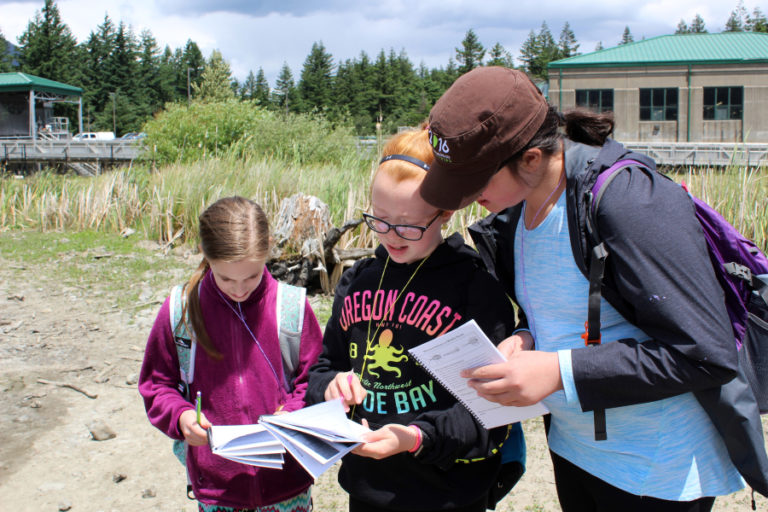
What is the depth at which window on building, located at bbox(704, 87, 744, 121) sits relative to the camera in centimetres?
3434

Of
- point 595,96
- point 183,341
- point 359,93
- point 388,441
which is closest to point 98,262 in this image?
point 183,341

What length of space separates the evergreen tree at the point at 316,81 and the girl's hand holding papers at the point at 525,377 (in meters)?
75.2

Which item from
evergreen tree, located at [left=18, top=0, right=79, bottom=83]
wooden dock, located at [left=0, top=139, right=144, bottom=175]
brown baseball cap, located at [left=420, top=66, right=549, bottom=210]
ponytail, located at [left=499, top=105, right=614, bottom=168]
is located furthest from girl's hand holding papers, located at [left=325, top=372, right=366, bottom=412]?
evergreen tree, located at [left=18, top=0, right=79, bottom=83]

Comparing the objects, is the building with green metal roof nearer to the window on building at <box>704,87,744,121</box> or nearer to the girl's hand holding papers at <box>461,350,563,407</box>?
the window on building at <box>704,87,744,121</box>

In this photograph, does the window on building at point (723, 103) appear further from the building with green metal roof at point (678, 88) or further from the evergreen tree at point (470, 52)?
the evergreen tree at point (470, 52)

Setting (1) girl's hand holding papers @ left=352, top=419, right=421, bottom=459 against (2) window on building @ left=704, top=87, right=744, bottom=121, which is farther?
(2) window on building @ left=704, top=87, right=744, bottom=121

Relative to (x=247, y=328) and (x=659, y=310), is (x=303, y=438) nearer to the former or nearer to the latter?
(x=247, y=328)

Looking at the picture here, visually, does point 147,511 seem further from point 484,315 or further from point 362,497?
point 484,315

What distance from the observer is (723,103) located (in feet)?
114

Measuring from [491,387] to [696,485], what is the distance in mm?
551

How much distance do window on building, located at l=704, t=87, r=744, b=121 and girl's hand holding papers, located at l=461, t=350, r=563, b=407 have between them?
3878cm

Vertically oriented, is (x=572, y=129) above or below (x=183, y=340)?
above

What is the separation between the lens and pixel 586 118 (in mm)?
1591

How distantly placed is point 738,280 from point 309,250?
19.4 ft
